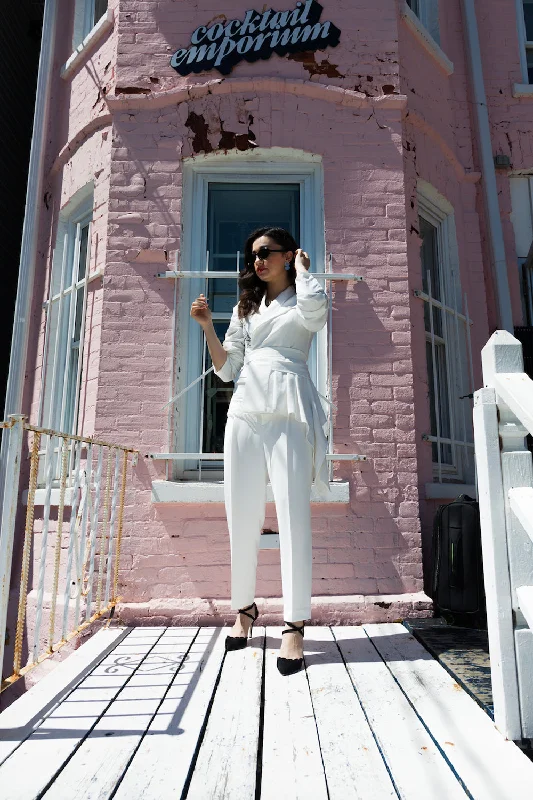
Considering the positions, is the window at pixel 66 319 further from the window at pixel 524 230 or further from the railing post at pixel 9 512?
the window at pixel 524 230

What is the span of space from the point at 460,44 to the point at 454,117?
748 mm

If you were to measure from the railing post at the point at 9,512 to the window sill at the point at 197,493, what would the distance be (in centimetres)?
144

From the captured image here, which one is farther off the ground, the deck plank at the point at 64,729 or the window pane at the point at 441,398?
the window pane at the point at 441,398

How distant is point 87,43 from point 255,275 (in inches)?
118

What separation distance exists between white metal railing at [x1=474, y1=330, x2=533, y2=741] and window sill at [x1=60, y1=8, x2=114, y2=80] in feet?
13.2

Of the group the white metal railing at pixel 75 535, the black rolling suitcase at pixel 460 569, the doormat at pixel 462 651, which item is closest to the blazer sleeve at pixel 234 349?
the white metal railing at pixel 75 535

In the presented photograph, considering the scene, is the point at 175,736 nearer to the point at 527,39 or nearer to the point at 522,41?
the point at 522,41

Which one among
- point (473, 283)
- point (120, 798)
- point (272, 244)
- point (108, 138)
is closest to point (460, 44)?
point (473, 283)

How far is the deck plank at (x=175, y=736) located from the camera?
1.60m

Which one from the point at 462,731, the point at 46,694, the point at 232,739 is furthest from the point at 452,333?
the point at 46,694

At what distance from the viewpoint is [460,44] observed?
523 cm

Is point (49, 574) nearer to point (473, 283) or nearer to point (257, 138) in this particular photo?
point (257, 138)

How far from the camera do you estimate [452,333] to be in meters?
4.50

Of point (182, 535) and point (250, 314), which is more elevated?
point (250, 314)
